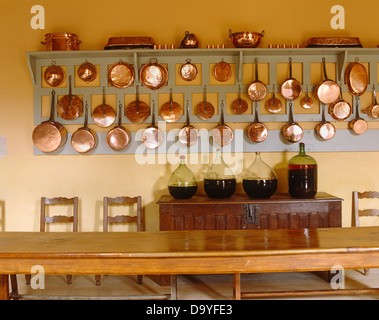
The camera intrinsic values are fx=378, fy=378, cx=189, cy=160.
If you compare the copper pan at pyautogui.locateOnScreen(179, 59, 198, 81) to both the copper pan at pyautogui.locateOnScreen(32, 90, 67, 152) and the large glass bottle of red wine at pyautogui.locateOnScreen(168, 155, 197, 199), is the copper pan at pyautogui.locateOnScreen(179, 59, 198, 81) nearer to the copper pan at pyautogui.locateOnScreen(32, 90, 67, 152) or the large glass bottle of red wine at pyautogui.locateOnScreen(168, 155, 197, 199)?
the large glass bottle of red wine at pyautogui.locateOnScreen(168, 155, 197, 199)

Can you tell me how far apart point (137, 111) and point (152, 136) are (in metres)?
0.28

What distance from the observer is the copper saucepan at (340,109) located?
360 cm

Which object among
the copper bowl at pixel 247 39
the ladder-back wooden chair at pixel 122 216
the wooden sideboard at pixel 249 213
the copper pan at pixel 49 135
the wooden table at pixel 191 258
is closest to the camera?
the wooden table at pixel 191 258

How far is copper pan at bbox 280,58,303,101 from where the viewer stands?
141 inches

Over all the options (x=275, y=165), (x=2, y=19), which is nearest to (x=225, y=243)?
(x=275, y=165)

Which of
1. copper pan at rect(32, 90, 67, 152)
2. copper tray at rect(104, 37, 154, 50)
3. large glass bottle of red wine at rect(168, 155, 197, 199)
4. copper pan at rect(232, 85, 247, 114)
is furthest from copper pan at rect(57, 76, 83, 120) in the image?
copper pan at rect(232, 85, 247, 114)

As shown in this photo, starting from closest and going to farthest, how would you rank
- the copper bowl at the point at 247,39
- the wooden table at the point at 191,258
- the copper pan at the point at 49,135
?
the wooden table at the point at 191,258
the copper bowl at the point at 247,39
the copper pan at the point at 49,135

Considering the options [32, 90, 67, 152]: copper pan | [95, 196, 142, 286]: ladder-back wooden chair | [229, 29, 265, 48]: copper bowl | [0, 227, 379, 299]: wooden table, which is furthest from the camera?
[32, 90, 67, 152]: copper pan

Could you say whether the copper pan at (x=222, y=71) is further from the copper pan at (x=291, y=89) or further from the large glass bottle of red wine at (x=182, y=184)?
the large glass bottle of red wine at (x=182, y=184)

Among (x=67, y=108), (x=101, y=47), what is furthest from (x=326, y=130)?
(x=67, y=108)

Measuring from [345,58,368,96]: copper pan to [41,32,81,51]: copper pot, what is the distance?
262 centimetres

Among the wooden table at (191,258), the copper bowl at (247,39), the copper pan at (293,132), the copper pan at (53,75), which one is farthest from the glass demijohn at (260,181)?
the copper pan at (53,75)

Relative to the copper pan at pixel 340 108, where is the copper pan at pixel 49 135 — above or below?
below

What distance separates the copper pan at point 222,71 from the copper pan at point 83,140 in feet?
4.30
